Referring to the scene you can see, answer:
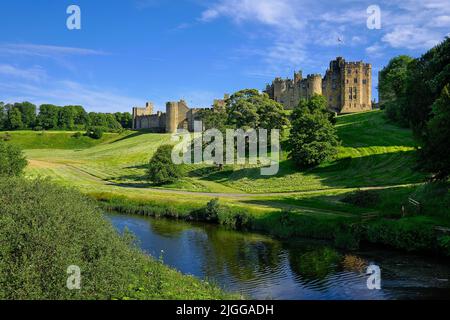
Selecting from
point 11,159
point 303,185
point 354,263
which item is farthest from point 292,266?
point 11,159

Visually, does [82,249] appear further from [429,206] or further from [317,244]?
[429,206]

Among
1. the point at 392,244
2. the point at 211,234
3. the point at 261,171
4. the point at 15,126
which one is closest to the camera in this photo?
the point at 392,244

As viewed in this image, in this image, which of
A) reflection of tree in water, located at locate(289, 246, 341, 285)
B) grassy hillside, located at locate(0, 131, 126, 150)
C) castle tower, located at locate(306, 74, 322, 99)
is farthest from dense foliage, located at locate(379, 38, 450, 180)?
grassy hillside, located at locate(0, 131, 126, 150)

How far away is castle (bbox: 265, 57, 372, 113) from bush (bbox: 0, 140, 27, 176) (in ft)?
257

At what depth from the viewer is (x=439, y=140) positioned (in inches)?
1232

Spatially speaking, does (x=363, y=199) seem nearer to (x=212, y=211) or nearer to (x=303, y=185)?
(x=212, y=211)

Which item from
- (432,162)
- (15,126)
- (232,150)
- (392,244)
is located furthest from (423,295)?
(15,126)

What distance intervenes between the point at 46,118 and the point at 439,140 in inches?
6536

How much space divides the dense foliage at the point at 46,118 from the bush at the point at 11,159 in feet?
336

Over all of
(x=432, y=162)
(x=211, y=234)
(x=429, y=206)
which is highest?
(x=432, y=162)

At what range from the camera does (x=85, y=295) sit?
1630 centimetres

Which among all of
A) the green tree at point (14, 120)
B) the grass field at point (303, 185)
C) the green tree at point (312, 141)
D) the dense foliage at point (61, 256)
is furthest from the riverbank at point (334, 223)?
the green tree at point (14, 120)

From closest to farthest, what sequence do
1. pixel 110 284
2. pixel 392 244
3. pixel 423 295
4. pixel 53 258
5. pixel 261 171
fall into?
pixel 53 258
pixel 110 284
pixel 423 295
pixel 392 244
pixel 261 171

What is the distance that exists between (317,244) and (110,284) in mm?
19570
